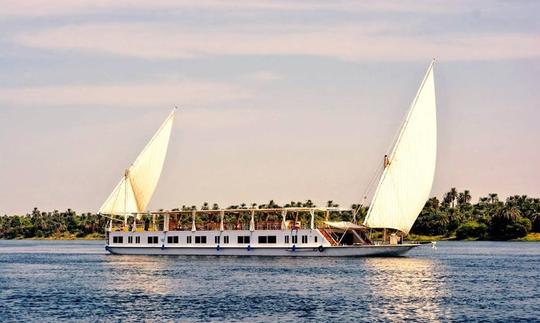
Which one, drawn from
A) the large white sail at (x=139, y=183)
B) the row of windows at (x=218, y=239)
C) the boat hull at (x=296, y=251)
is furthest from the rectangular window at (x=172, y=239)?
the large white sail at (x=139, y=183)

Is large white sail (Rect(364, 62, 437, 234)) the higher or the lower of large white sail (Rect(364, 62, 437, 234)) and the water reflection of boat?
the higher

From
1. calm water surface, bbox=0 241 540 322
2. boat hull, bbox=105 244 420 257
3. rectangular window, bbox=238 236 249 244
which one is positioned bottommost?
calm water surface, bbox=0 241 540 322

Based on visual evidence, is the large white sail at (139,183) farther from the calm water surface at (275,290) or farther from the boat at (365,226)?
the calm water surface at (275,290)

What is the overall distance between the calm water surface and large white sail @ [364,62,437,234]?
21.3 ft

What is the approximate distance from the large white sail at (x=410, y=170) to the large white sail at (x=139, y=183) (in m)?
33.4

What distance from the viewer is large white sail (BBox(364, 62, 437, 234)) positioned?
126188 millimetres

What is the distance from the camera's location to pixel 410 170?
126 metres

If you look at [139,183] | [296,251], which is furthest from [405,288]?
[139,183]

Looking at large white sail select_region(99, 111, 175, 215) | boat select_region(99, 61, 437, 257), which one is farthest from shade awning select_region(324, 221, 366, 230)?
large white sail select_region(99, 111, 175, 215)

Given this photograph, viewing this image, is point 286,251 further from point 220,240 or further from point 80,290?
point 80,290

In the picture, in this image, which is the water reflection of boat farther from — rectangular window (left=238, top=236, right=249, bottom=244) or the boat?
rectangular window (left=238, top=236, right=249, bottom=244)

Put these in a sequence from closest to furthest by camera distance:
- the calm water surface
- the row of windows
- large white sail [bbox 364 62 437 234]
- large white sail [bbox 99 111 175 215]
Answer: the calm water surface
the row of windows
large white sail [bbox 364 62 437 234]
large white sail [bbox 99 111 175 215]

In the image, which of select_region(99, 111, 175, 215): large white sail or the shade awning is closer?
the shade awning

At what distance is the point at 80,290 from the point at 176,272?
65.1 ft
